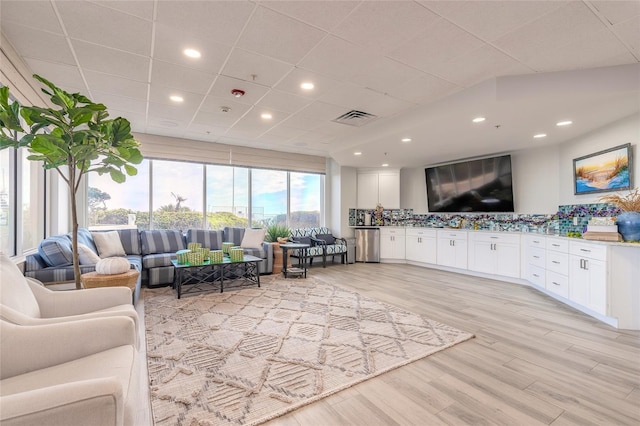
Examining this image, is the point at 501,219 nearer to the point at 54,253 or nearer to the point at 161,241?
the point at 161,241

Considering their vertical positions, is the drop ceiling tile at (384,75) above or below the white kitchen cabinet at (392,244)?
above

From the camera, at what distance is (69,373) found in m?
1.30

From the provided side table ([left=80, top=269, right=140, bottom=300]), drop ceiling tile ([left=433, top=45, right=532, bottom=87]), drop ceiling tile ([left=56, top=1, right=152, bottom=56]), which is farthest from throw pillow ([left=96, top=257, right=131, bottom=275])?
drop ceiling tile ([left=433, top=45, right=532, bottom=87])

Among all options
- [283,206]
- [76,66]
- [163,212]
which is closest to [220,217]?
[163,212]

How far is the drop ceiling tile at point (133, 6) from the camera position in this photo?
2092 mm

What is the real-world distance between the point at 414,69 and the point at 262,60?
61.9 inches

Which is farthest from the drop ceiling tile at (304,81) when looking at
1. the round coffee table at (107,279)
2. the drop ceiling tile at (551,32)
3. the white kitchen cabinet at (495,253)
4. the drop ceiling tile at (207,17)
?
the white kitchen cabinet at (495,253)

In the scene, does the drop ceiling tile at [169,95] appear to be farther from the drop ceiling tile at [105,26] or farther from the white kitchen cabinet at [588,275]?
the white kitchen cabinet at [588,275]

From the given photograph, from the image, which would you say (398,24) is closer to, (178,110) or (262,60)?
(262,60)

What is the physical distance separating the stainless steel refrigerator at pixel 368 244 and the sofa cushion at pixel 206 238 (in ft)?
11.1

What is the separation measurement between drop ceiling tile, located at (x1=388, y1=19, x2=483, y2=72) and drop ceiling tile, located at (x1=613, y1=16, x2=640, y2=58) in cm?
101

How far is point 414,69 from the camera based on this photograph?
3.02m

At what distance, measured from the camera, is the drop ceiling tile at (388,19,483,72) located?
239cm

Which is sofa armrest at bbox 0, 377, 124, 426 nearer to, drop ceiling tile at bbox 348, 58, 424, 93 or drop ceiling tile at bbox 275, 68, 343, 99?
drop ceiling tile at bbox 275, 68, 343, 99
